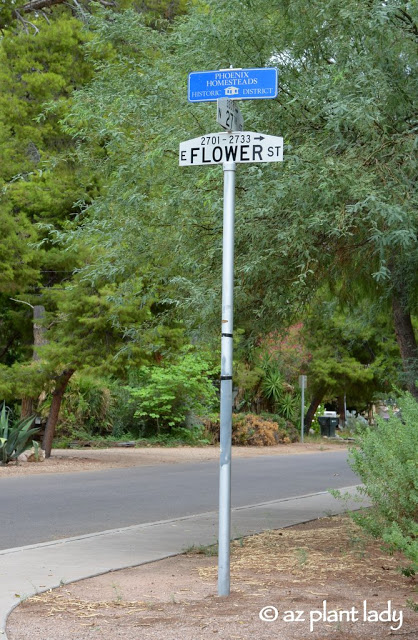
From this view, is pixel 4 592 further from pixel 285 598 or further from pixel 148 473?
pixel 148 473

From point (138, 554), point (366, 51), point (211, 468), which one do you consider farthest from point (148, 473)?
point (366, 51)

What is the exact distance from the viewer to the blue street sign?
24.6ft

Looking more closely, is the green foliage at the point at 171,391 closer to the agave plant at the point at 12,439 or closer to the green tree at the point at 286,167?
the agave plant at the point at 12,439

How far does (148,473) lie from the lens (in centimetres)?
2136

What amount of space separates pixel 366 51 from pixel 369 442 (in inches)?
161

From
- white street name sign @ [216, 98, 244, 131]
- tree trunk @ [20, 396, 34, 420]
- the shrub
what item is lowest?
the shrub

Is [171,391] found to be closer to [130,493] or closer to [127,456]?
[127,456]

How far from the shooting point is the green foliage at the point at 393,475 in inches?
290

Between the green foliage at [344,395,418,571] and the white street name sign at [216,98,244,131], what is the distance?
2699mm

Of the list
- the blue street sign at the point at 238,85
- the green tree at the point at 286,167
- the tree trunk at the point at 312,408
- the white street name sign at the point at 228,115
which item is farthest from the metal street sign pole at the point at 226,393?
the tree trunk at the point at 312,408

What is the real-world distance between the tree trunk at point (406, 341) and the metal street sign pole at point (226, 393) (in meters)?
6.35

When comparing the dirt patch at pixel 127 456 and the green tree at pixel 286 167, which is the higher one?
the green tree at pixel 286 167

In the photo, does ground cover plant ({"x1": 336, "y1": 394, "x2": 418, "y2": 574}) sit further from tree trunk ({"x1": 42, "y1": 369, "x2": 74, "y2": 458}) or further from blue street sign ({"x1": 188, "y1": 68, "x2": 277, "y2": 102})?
tree trunk ({"x1": 42, "y1": 369, "x2": 74, "y2": 458})

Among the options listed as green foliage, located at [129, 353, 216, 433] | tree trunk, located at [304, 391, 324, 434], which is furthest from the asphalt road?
tree trunk, located at [304, 391, 324, 434]
